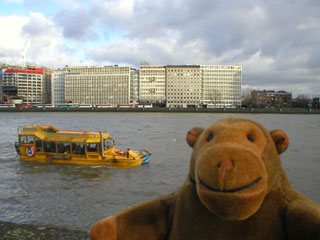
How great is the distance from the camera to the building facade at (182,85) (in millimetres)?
140125

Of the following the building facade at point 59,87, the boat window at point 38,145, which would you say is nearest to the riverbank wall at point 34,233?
the boat window at point 38,145

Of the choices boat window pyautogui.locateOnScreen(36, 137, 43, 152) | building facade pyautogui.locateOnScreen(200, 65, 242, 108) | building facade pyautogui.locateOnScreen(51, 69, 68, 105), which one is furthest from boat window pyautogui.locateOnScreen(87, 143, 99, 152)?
building facade pyautogui.locateOnScreen(51, 69, 68, 105)

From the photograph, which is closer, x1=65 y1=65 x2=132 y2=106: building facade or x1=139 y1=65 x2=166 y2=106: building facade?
x1=139 y1=65 x2=166 y2=106: building facade

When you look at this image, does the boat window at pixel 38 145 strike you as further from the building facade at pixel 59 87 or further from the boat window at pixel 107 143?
the building facade at pixel 59 87

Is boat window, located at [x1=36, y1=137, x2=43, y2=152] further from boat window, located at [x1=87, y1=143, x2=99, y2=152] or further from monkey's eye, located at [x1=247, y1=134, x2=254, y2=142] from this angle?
monkey's eye, located at [x1=247, y1=134, x2=254, y2=142]

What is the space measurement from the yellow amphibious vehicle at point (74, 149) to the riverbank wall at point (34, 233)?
11.8 m

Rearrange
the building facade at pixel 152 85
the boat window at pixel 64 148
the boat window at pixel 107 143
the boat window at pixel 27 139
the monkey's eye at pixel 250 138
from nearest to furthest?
the monkey's eye at pixel 250 138
the boat window at pixel 107 143
the boat window at pixel 64 148
the boat window at pixel 27 139
the building facade at pixel 152 85

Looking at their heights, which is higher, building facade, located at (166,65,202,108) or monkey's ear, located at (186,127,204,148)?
building facade, located at (166,65,202,108)

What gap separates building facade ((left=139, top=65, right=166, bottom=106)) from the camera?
140 metres

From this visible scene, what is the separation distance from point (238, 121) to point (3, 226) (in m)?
4.94

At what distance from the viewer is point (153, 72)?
462 ft

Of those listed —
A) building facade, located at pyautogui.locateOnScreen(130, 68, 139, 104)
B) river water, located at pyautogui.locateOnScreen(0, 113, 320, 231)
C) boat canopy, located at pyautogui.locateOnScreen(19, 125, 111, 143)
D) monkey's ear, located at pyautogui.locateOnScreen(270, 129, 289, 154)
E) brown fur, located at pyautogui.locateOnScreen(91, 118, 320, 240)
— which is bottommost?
river water, located at pyautogui.locateOnScreen(0, 113, 320, 231)

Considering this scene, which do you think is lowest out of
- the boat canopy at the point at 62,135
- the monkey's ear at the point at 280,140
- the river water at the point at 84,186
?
the river water at the point at 84,186

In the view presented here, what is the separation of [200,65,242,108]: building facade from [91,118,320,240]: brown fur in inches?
5574
